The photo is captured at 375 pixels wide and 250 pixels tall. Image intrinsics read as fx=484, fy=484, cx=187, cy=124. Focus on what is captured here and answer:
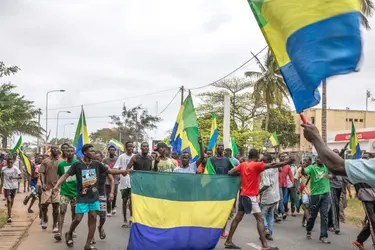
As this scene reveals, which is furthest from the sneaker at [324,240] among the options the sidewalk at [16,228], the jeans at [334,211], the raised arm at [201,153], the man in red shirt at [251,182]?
the sidewalk at [16,228]

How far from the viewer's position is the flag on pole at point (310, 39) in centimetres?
364

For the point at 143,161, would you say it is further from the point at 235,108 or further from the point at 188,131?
the point at 235,108

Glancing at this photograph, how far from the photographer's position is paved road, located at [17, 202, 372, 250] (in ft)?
27.8

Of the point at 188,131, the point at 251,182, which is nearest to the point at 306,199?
the point at 188,131

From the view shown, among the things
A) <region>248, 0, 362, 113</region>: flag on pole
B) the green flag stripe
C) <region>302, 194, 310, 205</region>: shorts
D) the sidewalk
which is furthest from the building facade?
<region>248, 0, 362, 113</region>: flag on pole

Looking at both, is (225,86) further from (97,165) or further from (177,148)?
(97,165)

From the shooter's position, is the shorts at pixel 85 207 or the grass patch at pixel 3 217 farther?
the grass patch at pixel 3 217

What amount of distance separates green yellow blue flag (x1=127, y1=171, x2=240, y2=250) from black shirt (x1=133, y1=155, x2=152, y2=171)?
2.68 metres

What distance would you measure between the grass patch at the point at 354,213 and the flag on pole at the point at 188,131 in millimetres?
4674

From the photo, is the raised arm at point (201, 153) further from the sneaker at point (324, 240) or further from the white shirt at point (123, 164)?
the sneaker at point (324, 240)

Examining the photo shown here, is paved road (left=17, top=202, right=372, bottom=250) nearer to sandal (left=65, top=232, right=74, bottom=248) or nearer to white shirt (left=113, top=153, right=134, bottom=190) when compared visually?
sandal (left=65, top=232, right=74, bottom=248)

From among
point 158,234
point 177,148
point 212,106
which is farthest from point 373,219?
point 212,106

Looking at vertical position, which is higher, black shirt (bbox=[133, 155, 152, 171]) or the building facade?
the building facade

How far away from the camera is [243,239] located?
9180 mm
